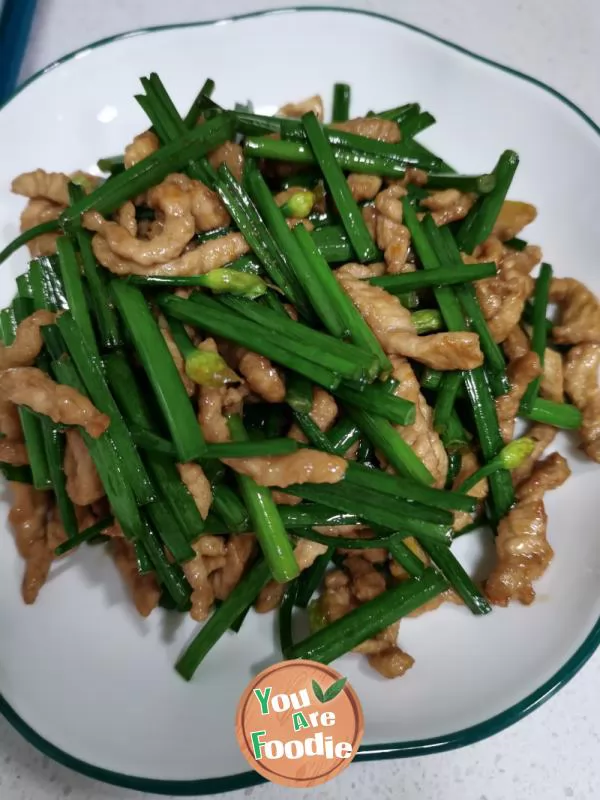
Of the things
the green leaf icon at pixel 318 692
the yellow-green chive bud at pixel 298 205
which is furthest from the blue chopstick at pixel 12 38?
the green leaf icon at pixel 318 692

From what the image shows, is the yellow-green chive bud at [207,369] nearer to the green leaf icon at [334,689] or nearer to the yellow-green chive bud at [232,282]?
the yellow-green chive bud at [232,282]

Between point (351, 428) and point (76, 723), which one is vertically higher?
point (351, 428)

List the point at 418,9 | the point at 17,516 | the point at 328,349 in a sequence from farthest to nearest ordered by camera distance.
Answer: the point at 418,9 → the point at 17,516 → the point at 328,349

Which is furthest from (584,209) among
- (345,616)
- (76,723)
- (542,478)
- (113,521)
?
(76,723)

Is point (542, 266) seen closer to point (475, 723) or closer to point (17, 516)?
point (475, 723)

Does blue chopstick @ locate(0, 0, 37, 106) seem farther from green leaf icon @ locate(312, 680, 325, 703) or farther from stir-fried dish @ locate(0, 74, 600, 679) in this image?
green leaf icon @ locate(312, 680, 325, 703)

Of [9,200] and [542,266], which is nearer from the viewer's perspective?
[542,266]
